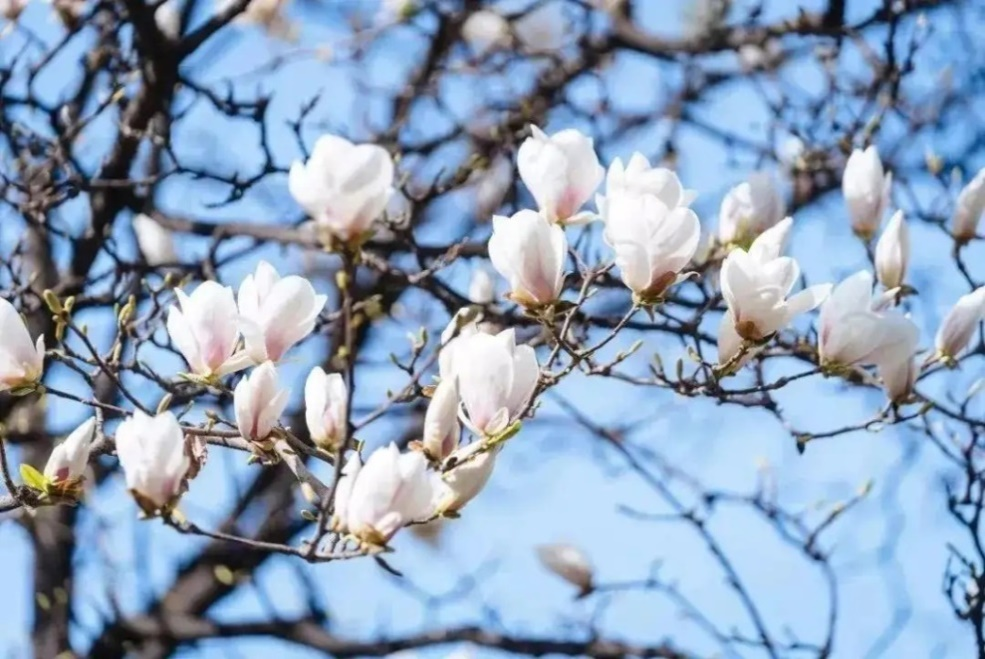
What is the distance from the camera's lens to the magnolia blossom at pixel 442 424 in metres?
1.11

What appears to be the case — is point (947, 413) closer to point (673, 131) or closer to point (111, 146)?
point (111, 146)

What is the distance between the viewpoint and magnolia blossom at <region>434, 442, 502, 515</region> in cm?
110

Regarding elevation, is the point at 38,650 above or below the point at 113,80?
below

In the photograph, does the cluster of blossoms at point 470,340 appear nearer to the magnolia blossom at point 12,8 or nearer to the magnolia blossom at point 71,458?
the magnolia blossom at point 71,458

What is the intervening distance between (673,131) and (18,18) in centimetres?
165

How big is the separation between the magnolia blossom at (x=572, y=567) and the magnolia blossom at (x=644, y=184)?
4.19 ft

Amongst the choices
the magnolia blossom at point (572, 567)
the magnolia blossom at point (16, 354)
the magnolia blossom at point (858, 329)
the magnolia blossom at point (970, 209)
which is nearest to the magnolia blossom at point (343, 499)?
the magnolia blossom at point (16, 354)

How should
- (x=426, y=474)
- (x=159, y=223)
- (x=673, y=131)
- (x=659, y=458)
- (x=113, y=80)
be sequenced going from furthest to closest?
(x=673, y=131)
(x=659, y=458)
(x=159, y=223)
(x=113, y=80)
(x=426, y=474)

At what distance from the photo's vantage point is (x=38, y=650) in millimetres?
3051

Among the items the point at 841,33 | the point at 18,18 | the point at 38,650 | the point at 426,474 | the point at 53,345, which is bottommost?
the point at 426,474

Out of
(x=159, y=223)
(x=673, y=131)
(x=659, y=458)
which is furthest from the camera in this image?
(x=673, y=131)

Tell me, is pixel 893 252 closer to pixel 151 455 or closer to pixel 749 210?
pixel 749 210

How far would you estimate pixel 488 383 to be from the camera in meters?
1.12

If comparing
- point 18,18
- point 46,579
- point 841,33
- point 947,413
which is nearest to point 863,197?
point 947,413
